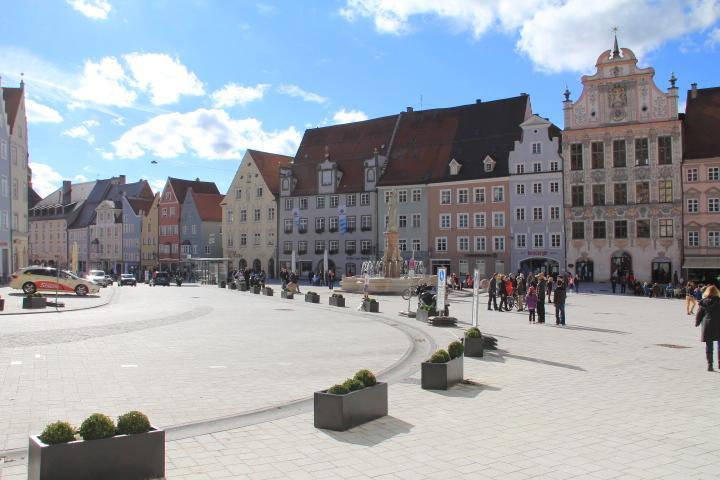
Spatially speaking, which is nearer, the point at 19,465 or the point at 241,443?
the point at 19,465

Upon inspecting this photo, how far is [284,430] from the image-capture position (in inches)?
313

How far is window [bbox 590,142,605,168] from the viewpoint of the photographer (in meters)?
52.8

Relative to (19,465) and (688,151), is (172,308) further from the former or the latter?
(688,151)

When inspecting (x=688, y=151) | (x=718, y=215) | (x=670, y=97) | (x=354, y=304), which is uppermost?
(x=670, y=97)

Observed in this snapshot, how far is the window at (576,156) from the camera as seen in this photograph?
5369 centimetres

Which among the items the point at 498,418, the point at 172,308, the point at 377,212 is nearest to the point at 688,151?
the point at 377,212

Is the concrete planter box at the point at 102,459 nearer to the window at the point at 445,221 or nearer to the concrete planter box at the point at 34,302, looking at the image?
the concrete planter box at the point at 34,302

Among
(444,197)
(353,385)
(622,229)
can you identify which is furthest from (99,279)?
(353,385)

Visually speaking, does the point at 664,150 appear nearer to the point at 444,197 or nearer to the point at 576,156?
the point at 576,156

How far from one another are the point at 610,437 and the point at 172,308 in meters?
23.1

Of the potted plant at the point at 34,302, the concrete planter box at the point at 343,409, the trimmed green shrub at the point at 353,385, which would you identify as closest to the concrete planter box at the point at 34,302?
the potted plant at the point at 34,302

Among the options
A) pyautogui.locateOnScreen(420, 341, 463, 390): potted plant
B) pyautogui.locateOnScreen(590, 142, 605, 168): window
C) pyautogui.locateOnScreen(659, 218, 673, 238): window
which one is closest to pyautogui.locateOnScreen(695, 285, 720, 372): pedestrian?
pyautogui.locateOnScreen(420, 341, 463, 390): potted plant

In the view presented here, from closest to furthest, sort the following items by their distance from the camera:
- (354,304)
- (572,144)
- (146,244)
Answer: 1. (354,304)
2. (572,144)
3. (146,244)

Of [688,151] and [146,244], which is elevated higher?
[688,151]
